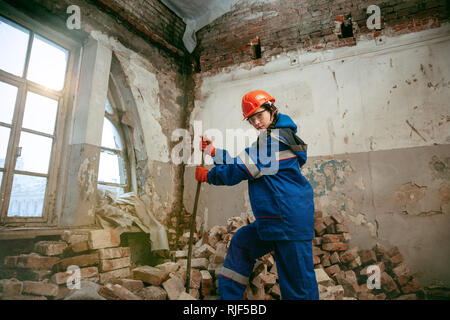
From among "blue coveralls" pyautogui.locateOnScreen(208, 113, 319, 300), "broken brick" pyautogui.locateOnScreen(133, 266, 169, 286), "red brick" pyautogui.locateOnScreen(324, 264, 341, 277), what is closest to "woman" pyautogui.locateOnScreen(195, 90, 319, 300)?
"blue coveralls" pyautogui.locateOnScreen(208, 113, 319, 300)

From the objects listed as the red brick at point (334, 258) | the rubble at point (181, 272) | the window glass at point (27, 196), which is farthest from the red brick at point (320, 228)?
the window glass at point (27, 196)

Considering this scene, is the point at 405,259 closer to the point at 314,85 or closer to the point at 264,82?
the point at 314,85

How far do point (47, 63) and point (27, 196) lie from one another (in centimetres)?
157

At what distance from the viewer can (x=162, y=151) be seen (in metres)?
4.28

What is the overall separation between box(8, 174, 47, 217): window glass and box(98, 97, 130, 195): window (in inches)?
28.0

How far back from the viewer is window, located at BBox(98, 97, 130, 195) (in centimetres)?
365

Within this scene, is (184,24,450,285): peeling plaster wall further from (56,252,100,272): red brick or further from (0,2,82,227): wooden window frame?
(0,2,82,227): wooden window frame

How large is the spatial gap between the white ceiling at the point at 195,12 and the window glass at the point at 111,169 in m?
2.62

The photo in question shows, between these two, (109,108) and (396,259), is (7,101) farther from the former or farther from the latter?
(396,259)

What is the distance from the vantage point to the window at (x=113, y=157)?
3.65 meters

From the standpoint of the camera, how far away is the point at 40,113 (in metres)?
3.02

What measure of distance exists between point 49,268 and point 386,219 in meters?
3.77

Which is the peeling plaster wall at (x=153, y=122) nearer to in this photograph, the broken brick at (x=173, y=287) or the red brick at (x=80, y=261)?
the red brick at (x=80, y=261)
